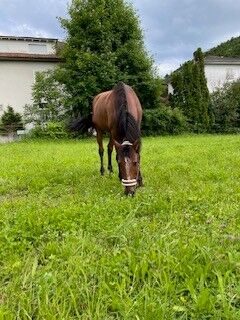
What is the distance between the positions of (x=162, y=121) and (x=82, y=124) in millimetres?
16880

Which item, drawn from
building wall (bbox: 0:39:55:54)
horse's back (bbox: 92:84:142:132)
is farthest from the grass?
building wall (bbox: 0:39:55:54)

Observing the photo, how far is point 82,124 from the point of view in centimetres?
1025

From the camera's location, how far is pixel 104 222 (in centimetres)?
428

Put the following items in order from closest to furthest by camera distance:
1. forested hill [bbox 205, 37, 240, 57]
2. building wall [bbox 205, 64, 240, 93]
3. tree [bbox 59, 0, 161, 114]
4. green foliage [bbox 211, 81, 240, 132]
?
tree [bbox 59, 0, 161, 114]
green foliage [bbox 211, 81, 240, 132]
building wall [bbox 205, 64, 240, 93]
forested hill [bbox 205, 37, 240, 57]

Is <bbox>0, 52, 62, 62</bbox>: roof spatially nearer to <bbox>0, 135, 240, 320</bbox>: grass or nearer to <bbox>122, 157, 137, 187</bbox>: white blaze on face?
<bbox>0, 135, 240, 320</bbox>: grass

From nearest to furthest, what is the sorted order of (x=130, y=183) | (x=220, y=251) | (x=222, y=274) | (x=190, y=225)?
(x=222, y=274)
(x=220, y=251)
(x=190, y=225)
(x=130, y=183)

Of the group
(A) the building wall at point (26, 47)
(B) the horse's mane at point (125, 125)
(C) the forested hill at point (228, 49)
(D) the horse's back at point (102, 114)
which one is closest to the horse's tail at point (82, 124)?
(D) the horse's back at point (102, 114)

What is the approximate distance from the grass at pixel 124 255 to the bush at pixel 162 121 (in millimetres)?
20361

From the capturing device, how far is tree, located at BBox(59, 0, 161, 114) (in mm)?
25141

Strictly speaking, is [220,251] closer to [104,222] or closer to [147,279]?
[147,279]

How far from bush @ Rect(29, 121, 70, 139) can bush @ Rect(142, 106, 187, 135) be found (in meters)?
5.79

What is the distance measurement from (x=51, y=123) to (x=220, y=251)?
22686 millimetres

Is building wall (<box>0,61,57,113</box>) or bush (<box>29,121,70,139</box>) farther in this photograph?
building wall (<box>0,61,57,113</box>)

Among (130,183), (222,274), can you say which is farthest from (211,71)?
(222,274)
